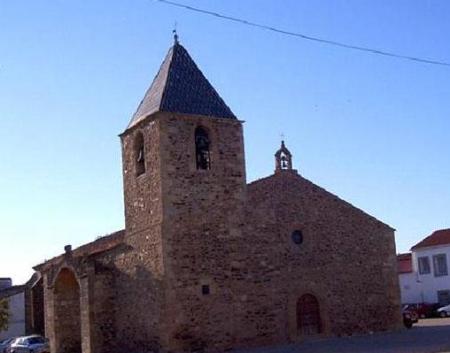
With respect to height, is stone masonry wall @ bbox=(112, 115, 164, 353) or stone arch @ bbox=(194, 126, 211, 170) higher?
stone arch @ bbox=(194, 126, 211, 170)

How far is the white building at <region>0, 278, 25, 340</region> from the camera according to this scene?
43281mm

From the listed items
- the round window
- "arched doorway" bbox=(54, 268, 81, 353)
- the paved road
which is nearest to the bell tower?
the paved road

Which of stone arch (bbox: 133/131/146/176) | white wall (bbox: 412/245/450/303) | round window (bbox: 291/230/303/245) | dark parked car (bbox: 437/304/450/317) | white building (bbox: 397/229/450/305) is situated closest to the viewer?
stone arch (bbox: 133/131/146/176)

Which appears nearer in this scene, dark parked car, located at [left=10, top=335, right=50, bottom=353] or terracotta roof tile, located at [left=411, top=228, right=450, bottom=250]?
dark parked car, located at [left=10, top=335, right=50, bottom=353]

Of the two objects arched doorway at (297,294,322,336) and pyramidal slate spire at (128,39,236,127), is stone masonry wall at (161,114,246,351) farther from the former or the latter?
arched doorway at (297,294,322,336)

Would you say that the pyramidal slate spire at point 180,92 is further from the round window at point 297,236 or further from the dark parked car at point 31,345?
the dark parked car at point 31,345

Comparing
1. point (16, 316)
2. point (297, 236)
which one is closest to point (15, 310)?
point (16, 316)

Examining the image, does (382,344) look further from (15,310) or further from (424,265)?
(424,265)

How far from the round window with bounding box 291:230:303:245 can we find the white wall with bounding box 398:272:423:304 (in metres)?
25.1

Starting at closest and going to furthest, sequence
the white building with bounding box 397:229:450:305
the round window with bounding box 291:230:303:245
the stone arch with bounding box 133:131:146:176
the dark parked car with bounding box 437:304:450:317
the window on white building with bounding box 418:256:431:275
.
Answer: the stone arch with bounding box 133:131:146:176 → the round window with bounding box 291:230:303:245 → the dark parked car with bounding box 437:304:450:317 → the white building with bounding box 397:229:450:305 → the window on white building with bounding box 418:256:431:275

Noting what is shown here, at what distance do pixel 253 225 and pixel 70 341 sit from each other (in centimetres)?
899

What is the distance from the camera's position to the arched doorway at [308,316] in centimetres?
2706

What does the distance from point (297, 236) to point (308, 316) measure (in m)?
2.96

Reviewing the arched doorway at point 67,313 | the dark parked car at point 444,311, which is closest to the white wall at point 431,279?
the dark parked car at point 444,311
